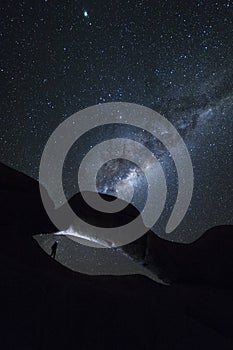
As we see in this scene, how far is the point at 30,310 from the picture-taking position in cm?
464

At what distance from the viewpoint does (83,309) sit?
501 centimetres

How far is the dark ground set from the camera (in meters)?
4.53

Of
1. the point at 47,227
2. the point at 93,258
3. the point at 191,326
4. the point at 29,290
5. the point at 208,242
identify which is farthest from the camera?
the point at 93,258

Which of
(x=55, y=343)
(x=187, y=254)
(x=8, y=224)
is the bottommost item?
(x=55, y=343)

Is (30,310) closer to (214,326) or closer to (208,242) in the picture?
(214,326)

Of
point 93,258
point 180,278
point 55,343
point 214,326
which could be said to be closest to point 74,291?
point 55,343

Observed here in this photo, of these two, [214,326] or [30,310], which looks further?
[214,326]

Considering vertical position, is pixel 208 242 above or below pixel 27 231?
above

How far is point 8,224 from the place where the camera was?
884 centimetres

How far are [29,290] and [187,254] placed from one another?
7477mm

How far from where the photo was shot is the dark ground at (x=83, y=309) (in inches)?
178

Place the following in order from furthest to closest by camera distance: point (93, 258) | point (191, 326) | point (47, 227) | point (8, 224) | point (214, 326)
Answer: point (93, 258) < point (47, 227) < point (8, 224) < point (214, 326) < point (191, 326)

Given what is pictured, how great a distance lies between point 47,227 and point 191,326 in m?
4.93

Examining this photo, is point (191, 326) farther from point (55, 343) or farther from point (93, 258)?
point (93, 258)
